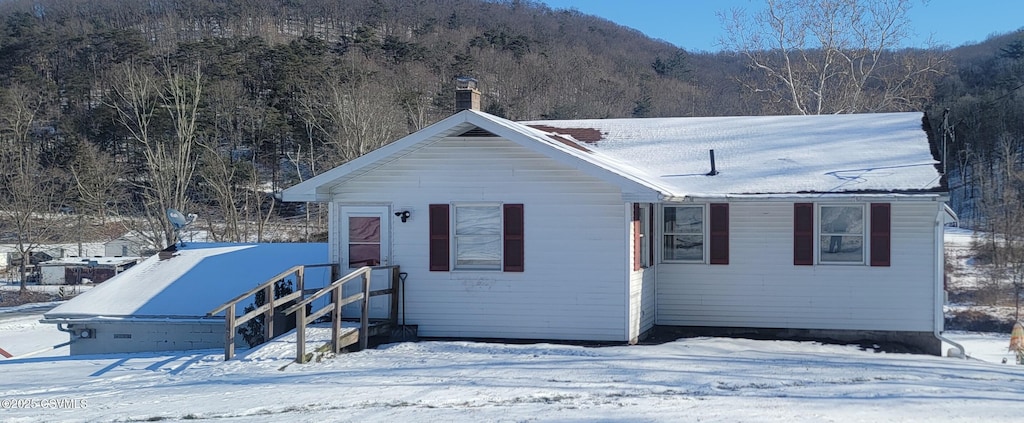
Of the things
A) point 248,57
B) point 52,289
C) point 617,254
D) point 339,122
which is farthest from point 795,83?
point 248,57

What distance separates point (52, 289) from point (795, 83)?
36.2 meters

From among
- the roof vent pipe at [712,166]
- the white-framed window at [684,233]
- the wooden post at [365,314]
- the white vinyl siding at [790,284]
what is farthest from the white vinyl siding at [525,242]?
the roof vent pipe at [712,166]

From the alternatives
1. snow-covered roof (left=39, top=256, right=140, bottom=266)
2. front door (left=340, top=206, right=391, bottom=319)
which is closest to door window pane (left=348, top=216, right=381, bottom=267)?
front door (left=340, top=206, right=391, bottom=319)

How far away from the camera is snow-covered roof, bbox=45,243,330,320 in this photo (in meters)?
15.3

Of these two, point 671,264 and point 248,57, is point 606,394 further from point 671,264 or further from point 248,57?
point 248,57

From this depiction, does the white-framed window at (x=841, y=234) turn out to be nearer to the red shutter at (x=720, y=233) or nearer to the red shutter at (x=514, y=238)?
the red shutter at (x=720, y=233)

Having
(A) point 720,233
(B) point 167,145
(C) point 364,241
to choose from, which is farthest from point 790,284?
(B) point 167,145

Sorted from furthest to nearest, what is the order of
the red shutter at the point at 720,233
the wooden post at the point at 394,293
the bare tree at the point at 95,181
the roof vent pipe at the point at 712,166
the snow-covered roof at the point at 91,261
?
the bare tree at the point at 95,181 → the snow-covered roof at the point at 91,261 → the roof vent pipe at the point at 712,166 → the red shutter at the point at 720,233 → the wooden post at the point at 394,293

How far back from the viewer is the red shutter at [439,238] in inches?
522

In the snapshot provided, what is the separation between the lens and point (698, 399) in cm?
844

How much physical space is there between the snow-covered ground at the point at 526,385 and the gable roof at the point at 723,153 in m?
2.53

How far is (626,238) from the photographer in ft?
41.1

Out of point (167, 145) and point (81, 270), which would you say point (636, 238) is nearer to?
point (81, 270)

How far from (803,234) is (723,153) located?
99.4 inches
